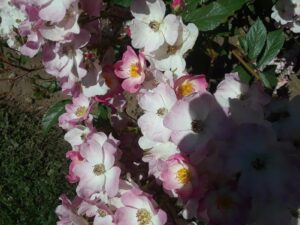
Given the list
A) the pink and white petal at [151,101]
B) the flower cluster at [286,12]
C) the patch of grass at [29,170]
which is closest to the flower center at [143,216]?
the pink and white petal at [151,101]

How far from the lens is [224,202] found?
98cm

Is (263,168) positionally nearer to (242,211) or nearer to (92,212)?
(242,211)

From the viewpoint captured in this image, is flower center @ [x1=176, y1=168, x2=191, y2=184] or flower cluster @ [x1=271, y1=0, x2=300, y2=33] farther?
flower cluster @ [x1=271, y1=0, x2=300, y2=33]

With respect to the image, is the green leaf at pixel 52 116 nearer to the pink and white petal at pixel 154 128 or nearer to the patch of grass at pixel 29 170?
the pink and white petal at pixel 154 128

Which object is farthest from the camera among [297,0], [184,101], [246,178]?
[297,0]

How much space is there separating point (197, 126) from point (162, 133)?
120 millimetres

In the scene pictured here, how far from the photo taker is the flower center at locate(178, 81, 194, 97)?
123cm

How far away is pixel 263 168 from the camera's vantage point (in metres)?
0.97

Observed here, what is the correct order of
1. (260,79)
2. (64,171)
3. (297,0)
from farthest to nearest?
(64,171) < (297,0) < (260,79)

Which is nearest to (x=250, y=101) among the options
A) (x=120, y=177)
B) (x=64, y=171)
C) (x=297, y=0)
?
(x=120, y=177)

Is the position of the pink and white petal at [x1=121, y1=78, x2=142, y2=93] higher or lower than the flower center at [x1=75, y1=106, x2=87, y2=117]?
higher

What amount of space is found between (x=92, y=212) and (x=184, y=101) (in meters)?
0.39

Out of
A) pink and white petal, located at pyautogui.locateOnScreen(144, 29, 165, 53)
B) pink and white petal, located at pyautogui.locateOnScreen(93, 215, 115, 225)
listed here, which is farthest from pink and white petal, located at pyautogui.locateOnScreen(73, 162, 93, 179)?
pink and white petal, located at pyautogui.locateOnScreen(144, 29, 165, 53)

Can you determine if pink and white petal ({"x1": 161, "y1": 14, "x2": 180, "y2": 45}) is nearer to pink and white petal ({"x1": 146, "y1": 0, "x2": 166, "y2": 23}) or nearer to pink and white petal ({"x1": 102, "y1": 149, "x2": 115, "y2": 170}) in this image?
pink and white petal ({"x1": 146, "y1": 0, "x2": 166, "y2": 23})
